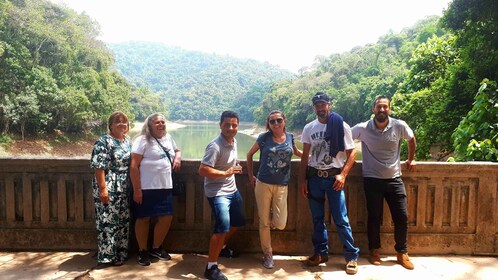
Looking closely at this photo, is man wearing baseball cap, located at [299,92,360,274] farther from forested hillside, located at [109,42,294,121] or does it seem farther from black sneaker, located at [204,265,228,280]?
forested hillside, located at [109,42,294,121]

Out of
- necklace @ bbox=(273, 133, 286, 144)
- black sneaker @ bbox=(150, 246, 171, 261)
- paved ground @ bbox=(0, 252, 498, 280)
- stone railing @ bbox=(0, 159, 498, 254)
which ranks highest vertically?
necklace @ bbox=(273, 133, 286, 144)

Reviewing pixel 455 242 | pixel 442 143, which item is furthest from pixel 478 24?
pixel 455 242

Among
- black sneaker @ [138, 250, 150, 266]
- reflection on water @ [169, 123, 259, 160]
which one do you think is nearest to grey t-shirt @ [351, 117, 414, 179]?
black sneaker @ [138, 250, 150, 266]

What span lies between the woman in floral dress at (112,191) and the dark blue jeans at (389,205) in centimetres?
236

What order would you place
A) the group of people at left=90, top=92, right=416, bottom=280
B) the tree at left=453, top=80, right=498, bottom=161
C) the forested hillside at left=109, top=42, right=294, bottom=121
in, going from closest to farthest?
1. the group of people at left=90, top=92, right=416, bottom=280
2. the tree at left=453, top=80, right=498, bottom=161
3. the forested hillside at left=109, top=42, right=294, bottom=121

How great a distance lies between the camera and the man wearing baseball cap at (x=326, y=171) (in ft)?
11.7

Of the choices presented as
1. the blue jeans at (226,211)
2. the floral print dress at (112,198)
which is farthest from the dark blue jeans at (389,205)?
the floral print dress at (112,198)

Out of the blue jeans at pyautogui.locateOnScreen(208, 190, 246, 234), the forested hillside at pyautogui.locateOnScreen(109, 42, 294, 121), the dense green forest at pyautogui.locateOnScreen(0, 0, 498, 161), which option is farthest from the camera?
the forested hillside at pyautogui.locateOnScreen(109, 42, 294, 121)

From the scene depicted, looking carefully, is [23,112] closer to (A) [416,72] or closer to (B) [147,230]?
(A) [416,72]

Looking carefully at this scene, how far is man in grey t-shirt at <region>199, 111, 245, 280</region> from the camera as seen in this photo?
3.38 meters

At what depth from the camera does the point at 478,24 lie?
39.5ft

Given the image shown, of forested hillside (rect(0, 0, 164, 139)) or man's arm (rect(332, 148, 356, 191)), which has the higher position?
forested hillside (rect(0, 0, 164, 139))

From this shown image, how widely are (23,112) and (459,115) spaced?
2700cm

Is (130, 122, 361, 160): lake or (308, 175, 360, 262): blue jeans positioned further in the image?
(130, 122, 361, 160): lake
